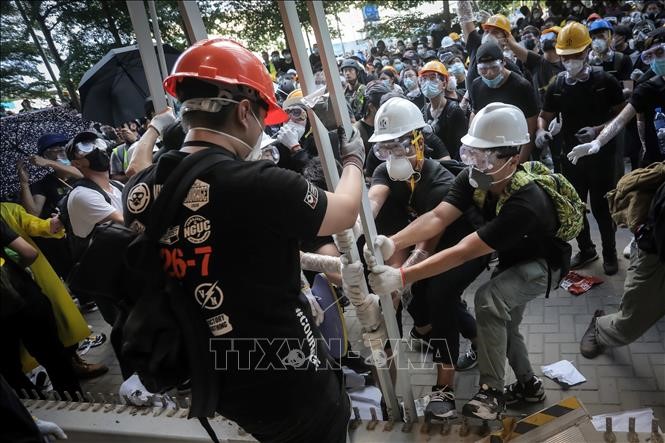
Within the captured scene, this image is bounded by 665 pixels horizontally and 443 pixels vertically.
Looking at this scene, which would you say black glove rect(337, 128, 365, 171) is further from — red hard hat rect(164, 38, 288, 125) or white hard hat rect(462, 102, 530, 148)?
white hard hat rect(462, 102, 530, 148)

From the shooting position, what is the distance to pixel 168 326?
165 centimetres

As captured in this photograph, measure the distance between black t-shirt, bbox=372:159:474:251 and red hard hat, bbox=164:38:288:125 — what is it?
1.72 metres

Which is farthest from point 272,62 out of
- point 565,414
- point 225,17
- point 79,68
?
point 565,414

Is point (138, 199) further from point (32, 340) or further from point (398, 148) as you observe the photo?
point (32, 340)

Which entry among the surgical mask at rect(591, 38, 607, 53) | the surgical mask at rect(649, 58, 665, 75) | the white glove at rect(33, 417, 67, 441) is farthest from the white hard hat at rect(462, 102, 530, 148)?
the surgical mask at rect(591, 38, 607, 53)

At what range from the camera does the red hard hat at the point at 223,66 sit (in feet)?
5.53

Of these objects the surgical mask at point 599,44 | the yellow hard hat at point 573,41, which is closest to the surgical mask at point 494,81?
the yellow hard hat at point 573,41

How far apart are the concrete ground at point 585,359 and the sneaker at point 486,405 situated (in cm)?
44

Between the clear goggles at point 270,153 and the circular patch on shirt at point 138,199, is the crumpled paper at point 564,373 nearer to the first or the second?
the clear goggles at point 270,153

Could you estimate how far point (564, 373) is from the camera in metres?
3.38

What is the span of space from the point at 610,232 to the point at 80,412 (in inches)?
186

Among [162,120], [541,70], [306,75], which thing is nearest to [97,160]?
[162,120]

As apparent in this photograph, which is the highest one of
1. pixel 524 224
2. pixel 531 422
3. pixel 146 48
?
pixel 146 48

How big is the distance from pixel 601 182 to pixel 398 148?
246 cm
